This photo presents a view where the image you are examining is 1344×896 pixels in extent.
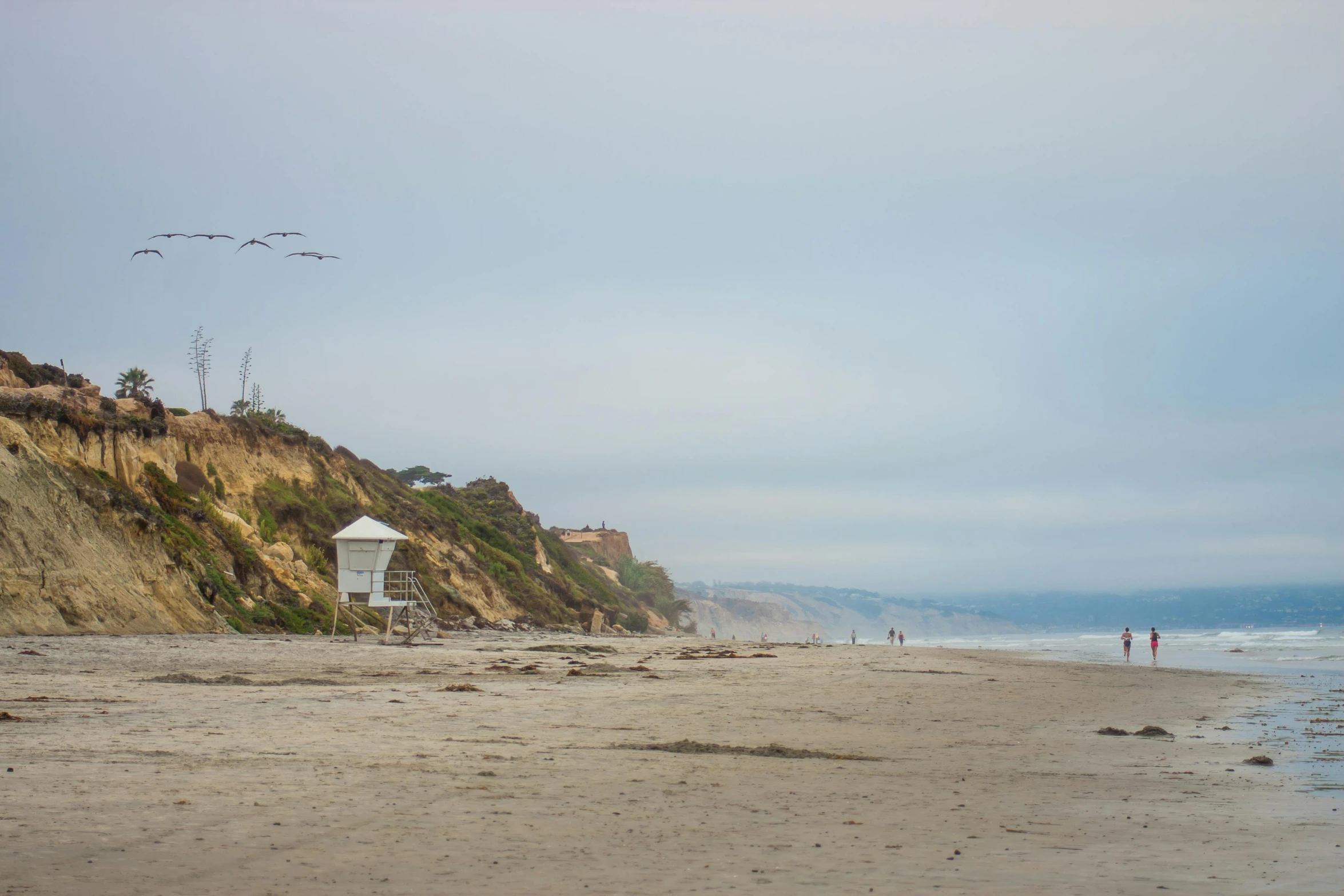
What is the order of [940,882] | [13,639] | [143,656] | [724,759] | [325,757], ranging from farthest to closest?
[13,639]
[143,656]
[724,759]
[325,757]
[940,882]

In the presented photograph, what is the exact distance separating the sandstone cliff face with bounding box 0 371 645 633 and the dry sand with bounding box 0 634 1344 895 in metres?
7.01

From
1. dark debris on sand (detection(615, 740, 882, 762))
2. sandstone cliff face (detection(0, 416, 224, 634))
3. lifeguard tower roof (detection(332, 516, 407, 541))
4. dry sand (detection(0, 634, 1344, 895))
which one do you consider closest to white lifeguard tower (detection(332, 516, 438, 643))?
lifeguard tower roof (detection(332, 516, 407, 541))

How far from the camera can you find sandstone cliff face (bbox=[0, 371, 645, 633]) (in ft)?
71.9

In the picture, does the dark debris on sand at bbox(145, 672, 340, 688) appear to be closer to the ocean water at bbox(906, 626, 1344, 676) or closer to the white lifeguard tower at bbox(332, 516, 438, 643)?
the white lifeguard tower at bbox(332, 516, 438, 643)

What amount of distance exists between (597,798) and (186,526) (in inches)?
978

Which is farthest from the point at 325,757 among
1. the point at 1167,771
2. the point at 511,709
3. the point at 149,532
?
the point at 149,532

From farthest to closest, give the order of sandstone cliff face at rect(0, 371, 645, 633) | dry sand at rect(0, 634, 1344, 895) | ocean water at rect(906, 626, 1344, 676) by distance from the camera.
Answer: ocean water at rect(906, 626, 1344, 676), sandstone cliff face at rect(0, 371, 645, 633), dry sand at rect(0, 634, 1344, 895)

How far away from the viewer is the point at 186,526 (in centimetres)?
2842

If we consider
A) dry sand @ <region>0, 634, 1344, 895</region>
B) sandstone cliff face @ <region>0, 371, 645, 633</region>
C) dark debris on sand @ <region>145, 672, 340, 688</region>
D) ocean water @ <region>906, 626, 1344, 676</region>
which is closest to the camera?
dry sand @ <region>0, 634, 1344, 895</region>

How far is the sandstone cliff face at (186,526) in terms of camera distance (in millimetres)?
21906

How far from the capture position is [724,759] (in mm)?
9586

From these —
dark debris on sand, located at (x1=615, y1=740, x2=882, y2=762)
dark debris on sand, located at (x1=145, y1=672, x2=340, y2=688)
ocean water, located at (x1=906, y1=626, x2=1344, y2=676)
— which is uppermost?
dark debris on sand, located at (x1=615, y1=740, x2=882, y2=762)

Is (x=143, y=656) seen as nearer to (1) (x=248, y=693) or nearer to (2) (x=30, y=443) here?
(1) (x=248, y=693)

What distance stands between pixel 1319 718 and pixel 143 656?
19.4 meters
